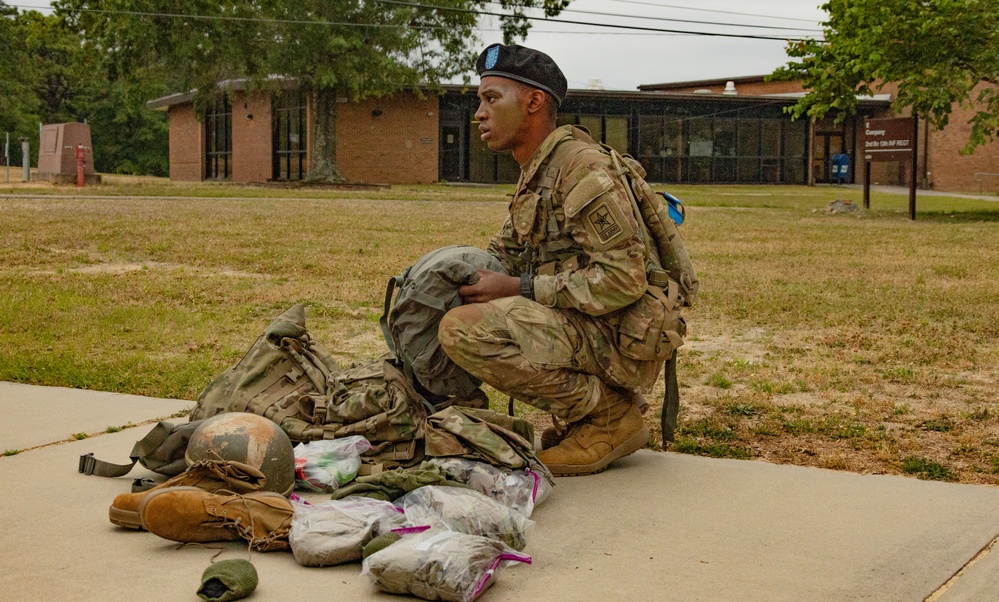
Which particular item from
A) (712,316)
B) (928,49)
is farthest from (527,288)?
(928,49)

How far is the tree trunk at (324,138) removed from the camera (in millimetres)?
38125

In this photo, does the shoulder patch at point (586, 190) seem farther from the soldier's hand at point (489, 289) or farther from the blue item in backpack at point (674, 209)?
the blue item in backpack at point (674, 209)

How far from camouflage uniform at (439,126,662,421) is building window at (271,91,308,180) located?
39.6 m

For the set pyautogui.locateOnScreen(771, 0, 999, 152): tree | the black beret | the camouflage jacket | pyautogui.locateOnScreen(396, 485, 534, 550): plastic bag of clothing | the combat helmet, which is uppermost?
pyautogui.locateOnScreen(771, 0, 999, 152): tree

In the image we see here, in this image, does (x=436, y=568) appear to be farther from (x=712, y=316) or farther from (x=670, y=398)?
(x=712, y=316)

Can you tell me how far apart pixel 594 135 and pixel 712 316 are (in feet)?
120

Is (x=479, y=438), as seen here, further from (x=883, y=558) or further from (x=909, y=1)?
(x=909, y=1)

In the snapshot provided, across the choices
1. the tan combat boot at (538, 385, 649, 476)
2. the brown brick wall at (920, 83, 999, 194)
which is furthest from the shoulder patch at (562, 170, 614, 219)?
the brown brick wall at (920, 83, 999, 194)

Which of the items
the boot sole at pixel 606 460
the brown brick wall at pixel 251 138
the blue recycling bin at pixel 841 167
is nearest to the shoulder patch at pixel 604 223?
the boot sole at pixel 606 460

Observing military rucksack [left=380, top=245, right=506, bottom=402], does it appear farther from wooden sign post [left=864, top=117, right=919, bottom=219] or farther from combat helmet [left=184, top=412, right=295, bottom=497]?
wooden sign post [left=864, top=117, right=919, bottom=219]

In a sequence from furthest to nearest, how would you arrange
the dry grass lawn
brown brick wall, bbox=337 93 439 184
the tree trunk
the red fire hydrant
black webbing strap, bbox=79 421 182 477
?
brown brick wall, bbox=337 93 439 184 → the tree trunk → the red fire hydrant → the dry grass lawn → black webbing strap, bbox=79 421 182 477

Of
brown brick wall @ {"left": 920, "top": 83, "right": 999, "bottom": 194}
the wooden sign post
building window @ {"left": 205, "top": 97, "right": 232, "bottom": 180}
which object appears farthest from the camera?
building window @ {"left": 205, "top": 97, "right": 232, "bottom": 180}

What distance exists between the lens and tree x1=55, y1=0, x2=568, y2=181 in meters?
33.8

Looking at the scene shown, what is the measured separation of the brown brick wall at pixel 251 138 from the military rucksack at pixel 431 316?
40.5 metres
